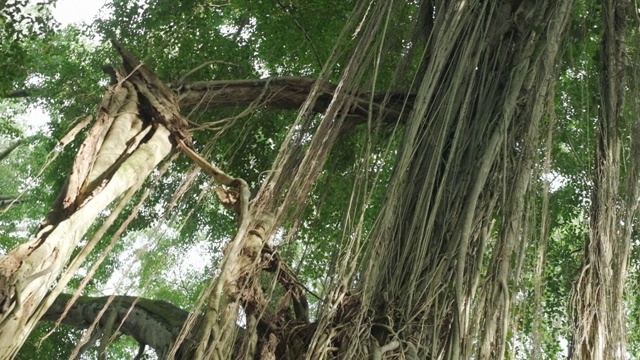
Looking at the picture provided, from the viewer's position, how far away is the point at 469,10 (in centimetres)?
A: 327

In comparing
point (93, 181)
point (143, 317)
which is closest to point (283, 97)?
point (143, 317)

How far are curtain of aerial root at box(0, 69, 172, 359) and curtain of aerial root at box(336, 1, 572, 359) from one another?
0.82 metres

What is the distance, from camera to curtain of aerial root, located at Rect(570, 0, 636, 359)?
276 cm

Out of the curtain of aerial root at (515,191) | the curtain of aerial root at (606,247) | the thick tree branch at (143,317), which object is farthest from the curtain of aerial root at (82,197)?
the curtain of aerial root at (606,247)

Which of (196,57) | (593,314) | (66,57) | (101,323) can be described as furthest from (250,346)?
(66,57)

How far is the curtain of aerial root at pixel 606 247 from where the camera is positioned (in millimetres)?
2762

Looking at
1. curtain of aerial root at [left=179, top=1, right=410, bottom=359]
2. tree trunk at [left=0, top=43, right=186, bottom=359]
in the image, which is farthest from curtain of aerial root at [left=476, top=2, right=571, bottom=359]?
tree trunk at [left=0, top=43, right=186, bottom=359]

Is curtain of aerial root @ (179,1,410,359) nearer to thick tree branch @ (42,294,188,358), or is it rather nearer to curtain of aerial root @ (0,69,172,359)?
curtain of aerial root @ (0,69,172,359)

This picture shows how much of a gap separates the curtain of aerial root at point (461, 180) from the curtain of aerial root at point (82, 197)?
0.82 meters

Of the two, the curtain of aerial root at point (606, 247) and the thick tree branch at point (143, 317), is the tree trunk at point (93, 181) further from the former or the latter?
the curtain of aerial root at point (606, 247)

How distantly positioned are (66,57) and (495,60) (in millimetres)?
4398

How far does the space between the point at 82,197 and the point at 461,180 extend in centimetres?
144

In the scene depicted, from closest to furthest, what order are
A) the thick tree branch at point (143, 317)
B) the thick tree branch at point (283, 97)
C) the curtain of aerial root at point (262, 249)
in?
1. the curtain of aerial root at point (262, 249)
2. the thick tree branch at point (283, 97)
3. the thick tree branch at point (143, 317)

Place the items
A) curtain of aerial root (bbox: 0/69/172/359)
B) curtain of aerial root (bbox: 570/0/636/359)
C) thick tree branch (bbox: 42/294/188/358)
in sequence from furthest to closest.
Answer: thick tree branch (bbox: 42/294/188/358), curtain of aerial root (bbox: 570/0/636/359), curtain of aerial root (bbox: 0/69/172/359)
